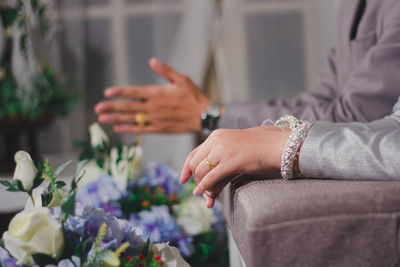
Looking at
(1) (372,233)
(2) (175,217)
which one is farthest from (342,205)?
(2) (175,217)

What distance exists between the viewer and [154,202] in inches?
46.1

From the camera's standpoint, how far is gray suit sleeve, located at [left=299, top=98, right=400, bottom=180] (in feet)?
2.20

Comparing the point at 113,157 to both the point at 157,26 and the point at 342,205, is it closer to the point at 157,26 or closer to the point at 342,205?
the point at 342,205

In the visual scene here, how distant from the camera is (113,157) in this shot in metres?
1.25

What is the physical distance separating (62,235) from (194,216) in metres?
0.64

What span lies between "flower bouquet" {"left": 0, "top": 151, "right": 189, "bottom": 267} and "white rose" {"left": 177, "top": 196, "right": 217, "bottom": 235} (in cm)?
51

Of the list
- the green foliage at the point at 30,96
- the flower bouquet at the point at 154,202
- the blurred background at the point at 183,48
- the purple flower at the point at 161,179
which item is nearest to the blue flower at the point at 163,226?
the flower bouquet at the point at 154,202

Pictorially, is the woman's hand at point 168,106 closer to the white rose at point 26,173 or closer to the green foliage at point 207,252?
the green foliage at point 207,252

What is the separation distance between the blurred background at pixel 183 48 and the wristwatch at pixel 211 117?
1192 millimetres

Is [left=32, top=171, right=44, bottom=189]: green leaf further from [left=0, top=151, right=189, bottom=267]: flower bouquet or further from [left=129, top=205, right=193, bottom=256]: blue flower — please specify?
[left=129, top=205, right=193, bottom=256]: blue flower

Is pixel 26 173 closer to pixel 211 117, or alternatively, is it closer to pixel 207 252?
pixel 207 252

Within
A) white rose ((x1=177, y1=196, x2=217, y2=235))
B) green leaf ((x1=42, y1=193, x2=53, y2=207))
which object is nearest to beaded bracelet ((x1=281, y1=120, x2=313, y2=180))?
green leaf ((x1=42, y1=193, x2=53, y2=207))

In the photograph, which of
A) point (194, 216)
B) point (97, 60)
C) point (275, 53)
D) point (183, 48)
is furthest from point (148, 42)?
point (194, 216)

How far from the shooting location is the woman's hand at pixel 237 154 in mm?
698
